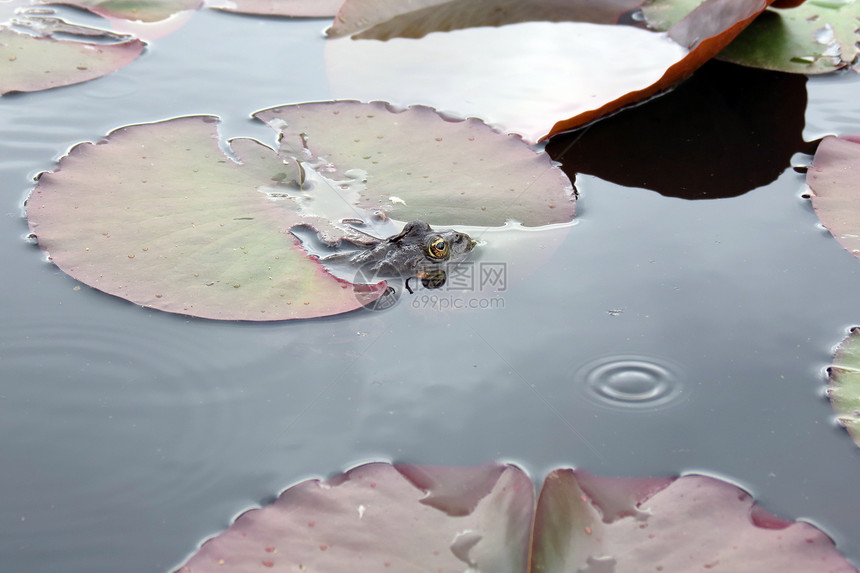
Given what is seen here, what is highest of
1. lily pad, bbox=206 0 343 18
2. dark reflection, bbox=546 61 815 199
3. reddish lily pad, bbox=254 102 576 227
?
lily pad, bbox=206 0 343 18

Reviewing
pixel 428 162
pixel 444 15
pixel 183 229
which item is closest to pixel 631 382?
pixel 428 162

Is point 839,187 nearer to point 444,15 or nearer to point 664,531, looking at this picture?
point 664,531

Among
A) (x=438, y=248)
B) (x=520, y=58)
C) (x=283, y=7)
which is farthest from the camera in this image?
(x=283, y=7)

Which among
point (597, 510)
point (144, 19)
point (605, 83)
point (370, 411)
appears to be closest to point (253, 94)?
point (144, 19)

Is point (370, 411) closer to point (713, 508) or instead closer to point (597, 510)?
point (597, 510)

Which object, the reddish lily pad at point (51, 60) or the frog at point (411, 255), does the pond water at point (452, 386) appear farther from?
the reddish lily pad at point (51, 60)

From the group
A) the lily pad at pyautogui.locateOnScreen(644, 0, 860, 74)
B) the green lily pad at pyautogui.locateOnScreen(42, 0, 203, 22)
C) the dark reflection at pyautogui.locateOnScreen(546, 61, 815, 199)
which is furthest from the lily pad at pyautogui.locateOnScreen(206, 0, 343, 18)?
the lily pad at pyautogui.locateOnScreen(644, 0, 860, 74)

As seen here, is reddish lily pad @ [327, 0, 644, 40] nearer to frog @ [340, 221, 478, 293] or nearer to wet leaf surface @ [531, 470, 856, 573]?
frog @ [340, 221, 478, 293]
